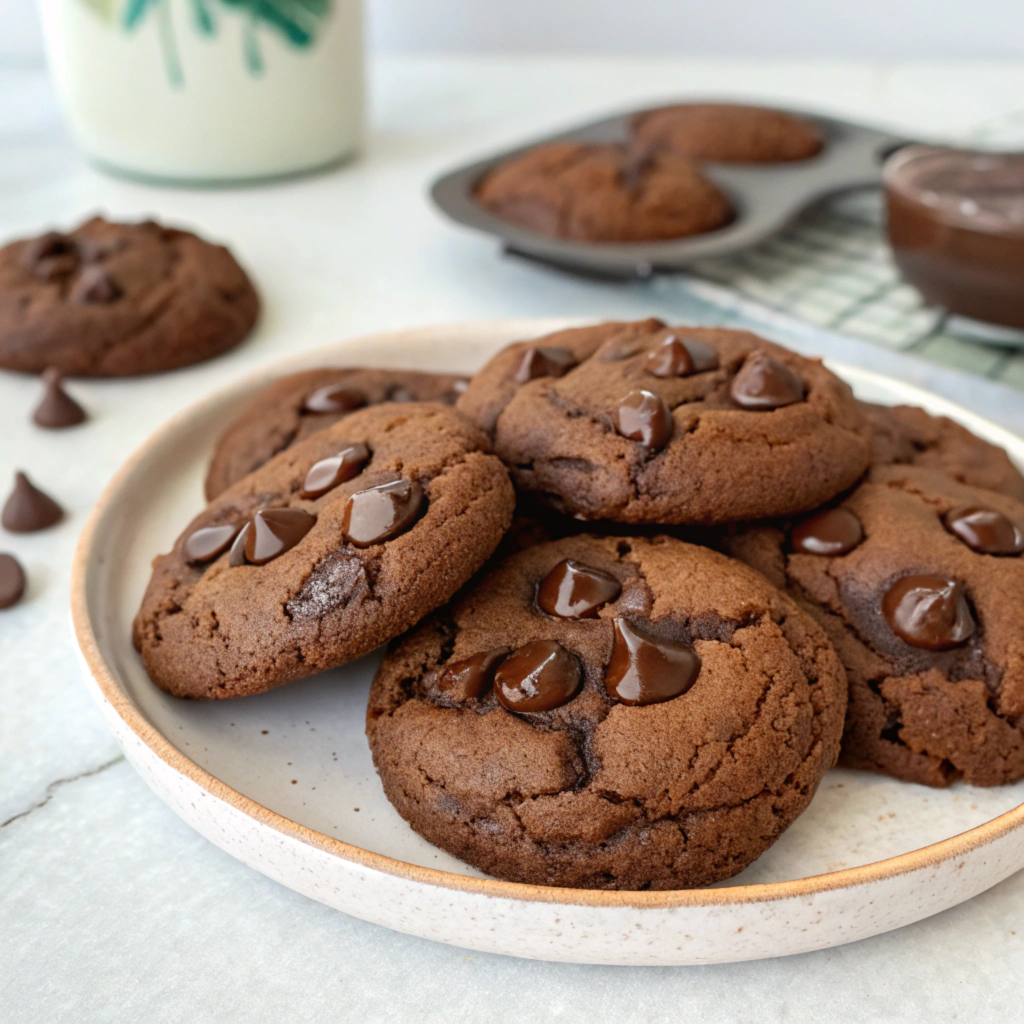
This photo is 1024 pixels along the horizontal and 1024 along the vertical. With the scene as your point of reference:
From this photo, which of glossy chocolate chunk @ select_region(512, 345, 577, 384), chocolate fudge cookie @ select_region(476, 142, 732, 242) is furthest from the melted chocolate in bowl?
glossy chocolate chunk @ select_region(512, 345, 577, 384)

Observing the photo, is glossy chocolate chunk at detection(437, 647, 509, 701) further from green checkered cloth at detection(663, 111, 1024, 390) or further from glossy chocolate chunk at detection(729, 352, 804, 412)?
green checkered cloth at detection(663, 111, 1024, 390)

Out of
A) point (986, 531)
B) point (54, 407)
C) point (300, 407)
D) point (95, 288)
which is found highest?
point (986, 531)

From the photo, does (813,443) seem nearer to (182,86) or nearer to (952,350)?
(952,350)

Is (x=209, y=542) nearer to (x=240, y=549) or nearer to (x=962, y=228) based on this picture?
(x=240, y=549)

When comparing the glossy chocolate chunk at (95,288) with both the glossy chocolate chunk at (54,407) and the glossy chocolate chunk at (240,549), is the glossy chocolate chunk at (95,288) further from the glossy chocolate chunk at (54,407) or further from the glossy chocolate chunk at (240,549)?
the glossy chocolate chunk at (240,549)

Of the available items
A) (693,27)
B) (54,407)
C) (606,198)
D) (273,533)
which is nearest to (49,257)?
(54,407)
